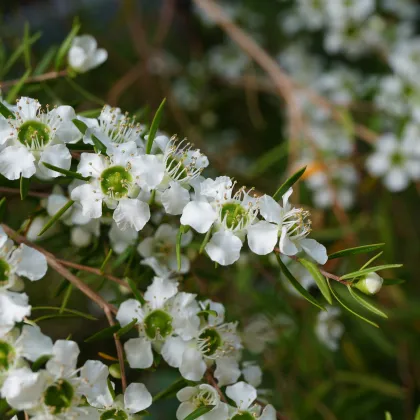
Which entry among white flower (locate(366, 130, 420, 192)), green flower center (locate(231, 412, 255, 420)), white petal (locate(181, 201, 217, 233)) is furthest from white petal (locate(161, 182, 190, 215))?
white flower (locate(366, 130, 420, 192))

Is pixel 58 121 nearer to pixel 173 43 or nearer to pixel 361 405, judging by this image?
pixel 361 405

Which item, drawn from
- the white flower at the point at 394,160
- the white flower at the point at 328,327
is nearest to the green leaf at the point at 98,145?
the white flower at the point at 328,327

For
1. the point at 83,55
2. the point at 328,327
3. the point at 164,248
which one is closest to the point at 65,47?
the point at 83,55

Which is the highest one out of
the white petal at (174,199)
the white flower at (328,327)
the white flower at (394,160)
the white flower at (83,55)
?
the white flower at (83,55)

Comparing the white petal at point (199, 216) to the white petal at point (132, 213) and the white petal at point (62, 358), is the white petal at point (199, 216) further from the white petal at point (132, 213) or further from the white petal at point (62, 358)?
the white petal at point (62, 358)

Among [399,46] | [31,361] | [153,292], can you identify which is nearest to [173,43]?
[399,46]
